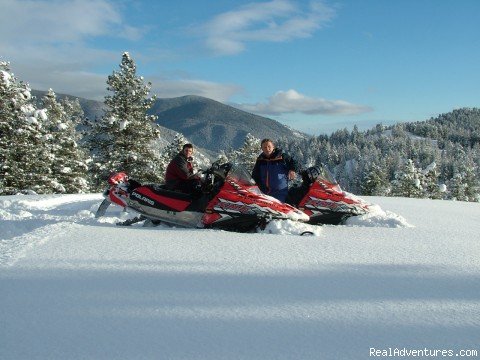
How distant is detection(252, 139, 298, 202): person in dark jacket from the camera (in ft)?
23.5

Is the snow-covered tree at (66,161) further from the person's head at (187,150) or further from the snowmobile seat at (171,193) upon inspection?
the snowmobile seat at (171,193)

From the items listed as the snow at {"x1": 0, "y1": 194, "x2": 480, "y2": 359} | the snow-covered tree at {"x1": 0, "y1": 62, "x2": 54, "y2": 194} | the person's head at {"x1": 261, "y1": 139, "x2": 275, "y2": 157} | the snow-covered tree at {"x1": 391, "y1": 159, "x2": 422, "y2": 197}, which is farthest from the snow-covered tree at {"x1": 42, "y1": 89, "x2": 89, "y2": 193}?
the snow-covered tree at {"x1": 391, "y1": 159, "x2": 422, "y2": 197}

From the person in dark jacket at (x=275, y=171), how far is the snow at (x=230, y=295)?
2002 mm

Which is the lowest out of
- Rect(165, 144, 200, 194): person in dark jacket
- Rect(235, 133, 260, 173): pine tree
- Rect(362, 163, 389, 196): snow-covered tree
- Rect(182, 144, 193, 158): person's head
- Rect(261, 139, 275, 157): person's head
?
Rect(362, 163, 389, 196): snow-covered tree

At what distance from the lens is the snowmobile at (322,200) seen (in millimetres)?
6582

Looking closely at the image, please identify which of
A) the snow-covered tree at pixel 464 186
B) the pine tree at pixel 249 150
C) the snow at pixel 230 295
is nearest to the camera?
the snow at pixel 230 295

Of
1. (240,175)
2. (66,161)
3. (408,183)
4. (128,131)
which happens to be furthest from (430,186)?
(240,175)

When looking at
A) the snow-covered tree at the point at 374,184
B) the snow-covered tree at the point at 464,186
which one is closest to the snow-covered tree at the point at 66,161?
the snow-covered tree at the point at 374,184

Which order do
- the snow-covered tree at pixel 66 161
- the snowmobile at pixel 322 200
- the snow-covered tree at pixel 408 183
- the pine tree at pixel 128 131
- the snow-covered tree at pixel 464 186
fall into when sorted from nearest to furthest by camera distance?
1. the snowmobile at pixel 322 200
2. the pine tree at pixel 128 131
3. the snow-covered tree at pixel 66 161
4. the snow-covered tree at pixel 408 183
5. the snow-covered tree at pixel 464 186

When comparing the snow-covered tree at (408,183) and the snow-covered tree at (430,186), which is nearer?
the snow-covered tree at (408,183)

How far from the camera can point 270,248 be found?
4.56 meters

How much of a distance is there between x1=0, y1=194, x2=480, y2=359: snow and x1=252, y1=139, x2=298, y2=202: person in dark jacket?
2.00 m

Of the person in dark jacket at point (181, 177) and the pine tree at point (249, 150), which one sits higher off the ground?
the pine tree at point (249, 150)

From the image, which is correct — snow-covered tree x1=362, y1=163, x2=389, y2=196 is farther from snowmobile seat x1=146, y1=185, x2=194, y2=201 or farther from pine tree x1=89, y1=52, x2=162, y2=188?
snowmobile seat x1=146, y1=185, x2=194, y2=201
